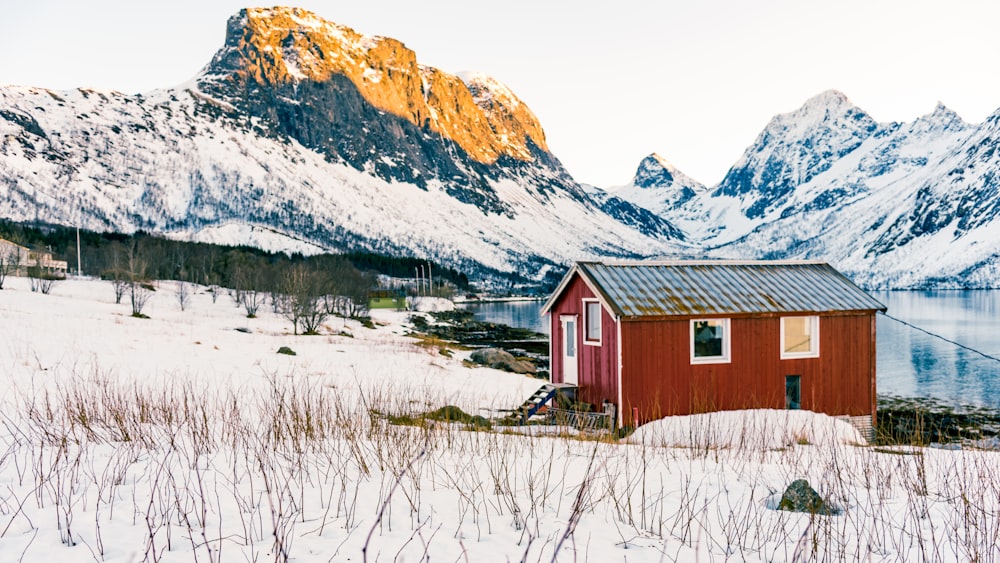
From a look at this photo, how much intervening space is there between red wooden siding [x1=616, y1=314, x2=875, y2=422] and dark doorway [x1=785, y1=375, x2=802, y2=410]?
122 mm

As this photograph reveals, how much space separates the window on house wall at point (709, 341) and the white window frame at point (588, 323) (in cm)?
242

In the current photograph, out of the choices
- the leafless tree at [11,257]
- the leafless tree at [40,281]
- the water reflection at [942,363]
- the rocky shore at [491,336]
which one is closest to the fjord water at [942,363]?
the water reflection at [942,363]

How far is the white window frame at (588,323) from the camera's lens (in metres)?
18.3

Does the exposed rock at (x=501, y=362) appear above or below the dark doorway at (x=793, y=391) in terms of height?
below

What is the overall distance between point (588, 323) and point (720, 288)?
12.5ft

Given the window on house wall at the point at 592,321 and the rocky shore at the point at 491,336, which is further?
the rocky shore at the point at 491,336

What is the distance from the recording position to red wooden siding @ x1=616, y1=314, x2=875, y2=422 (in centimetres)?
1717

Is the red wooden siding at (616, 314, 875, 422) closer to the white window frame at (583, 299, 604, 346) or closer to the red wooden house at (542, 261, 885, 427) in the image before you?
the red wooden house at (542, 261, 885, 427)

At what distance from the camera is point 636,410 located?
16797 millimetres

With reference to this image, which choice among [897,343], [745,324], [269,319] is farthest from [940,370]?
[269,319]

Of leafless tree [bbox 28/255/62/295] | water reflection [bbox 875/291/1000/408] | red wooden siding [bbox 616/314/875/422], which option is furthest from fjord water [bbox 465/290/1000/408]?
leafless tree [bbox 28/255/62/295]

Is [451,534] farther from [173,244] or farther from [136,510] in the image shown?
[173,244]

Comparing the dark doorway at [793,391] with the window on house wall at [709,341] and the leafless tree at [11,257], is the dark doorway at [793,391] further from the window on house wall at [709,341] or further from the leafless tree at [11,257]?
the leafless tree at [11,257]

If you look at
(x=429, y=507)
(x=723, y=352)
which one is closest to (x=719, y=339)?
(x=723, y=352)
